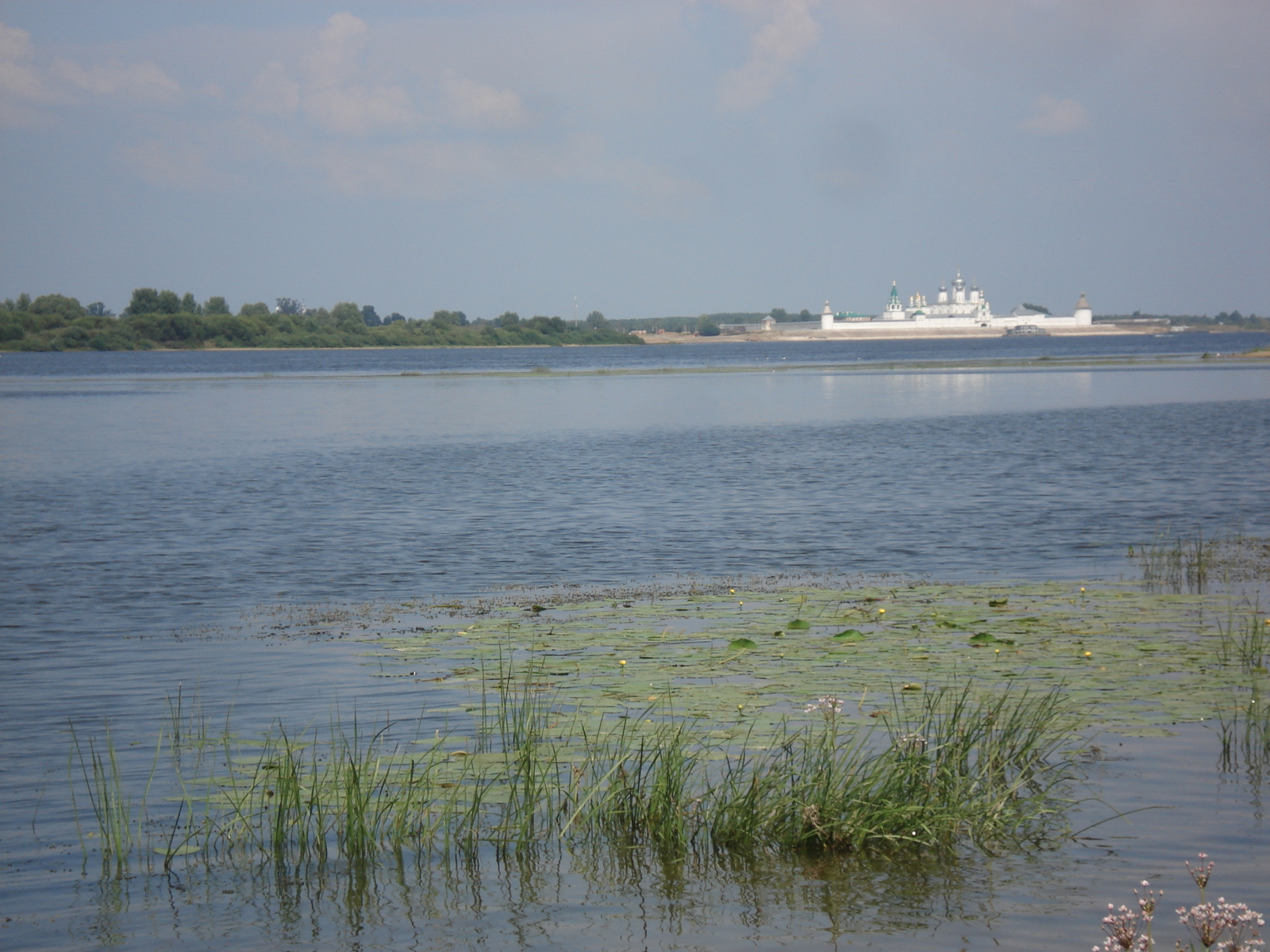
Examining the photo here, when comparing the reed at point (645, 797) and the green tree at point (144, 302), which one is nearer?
the reed at point (645, 797)

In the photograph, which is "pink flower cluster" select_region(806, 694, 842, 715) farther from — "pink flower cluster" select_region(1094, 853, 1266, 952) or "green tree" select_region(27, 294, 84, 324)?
"green tree" select_region(27, 294, 84, 324)

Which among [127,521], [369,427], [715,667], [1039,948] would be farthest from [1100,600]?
[369,427]

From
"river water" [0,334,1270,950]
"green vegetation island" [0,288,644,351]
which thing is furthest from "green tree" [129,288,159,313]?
"river water" [0,334,1270,950]

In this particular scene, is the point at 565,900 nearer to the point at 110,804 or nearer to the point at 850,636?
the point at 110,804

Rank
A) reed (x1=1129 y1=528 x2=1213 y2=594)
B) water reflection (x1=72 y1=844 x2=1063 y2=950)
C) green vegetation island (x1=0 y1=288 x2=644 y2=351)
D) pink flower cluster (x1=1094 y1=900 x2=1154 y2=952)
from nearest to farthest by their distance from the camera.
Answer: pink flower cluster (x1=1094 y1=900 x2=1154 y2=952) < water reflection (x1=72 y1=844 x2=1063 y2=950) < reed (x1=1129 y1=528 x2=1213 y2=594) < green vegetation island (x1=0 y1=288 x2=644 y2=351)

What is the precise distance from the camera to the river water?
18.7ft

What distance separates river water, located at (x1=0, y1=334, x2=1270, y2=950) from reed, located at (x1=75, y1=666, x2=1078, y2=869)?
0.87 ft

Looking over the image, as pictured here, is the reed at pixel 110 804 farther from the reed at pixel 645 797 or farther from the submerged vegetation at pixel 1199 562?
the submerged vegetation at pixel 1199 562

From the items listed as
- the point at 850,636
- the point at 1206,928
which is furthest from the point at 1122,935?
the point at 850,636

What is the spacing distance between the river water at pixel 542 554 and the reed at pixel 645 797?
0.26 m

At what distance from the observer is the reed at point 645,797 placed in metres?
6.30

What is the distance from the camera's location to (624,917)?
18.6 feet

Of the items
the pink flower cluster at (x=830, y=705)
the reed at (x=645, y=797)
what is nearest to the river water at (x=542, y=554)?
Result: the reed at (x=645, y=797)

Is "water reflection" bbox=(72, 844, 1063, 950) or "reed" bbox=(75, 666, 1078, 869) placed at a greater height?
"reed" bbox=(75, 666, 1078, 869)
